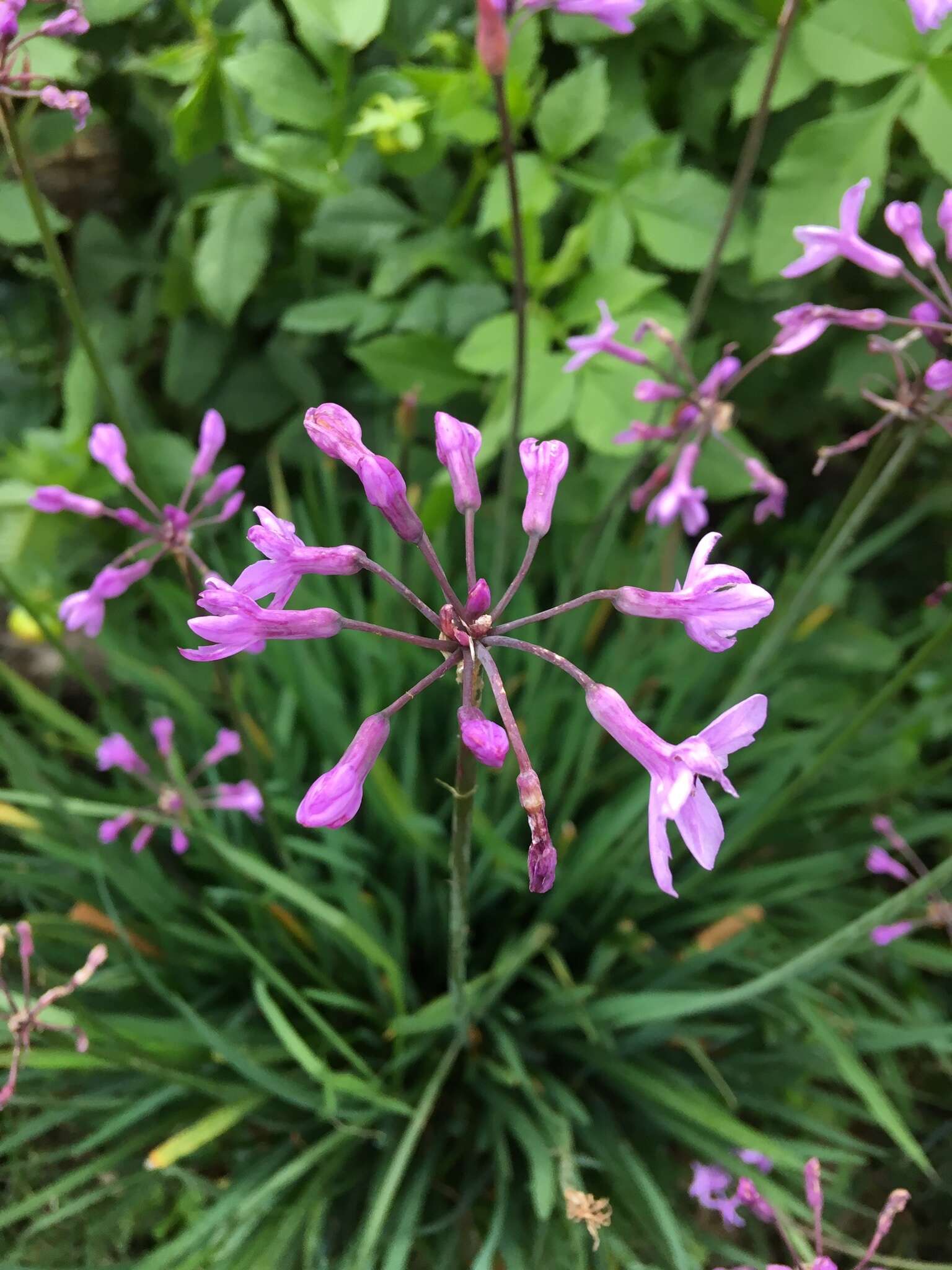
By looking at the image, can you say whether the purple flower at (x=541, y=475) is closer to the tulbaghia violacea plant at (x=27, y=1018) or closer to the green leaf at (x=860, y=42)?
the tulbaghia violacea plant at (x=27, y=1018)

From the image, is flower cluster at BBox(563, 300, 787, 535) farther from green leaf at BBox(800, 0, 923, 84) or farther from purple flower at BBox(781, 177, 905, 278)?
green leaf at BBox(800, 0, 923, 84)

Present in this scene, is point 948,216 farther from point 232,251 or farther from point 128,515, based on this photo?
point 232,251

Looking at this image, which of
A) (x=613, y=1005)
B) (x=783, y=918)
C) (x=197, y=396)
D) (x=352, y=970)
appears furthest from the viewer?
(x=197, y=396)

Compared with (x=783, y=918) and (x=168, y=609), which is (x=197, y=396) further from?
(x=783, y=918)

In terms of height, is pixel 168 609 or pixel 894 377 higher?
pixel 894 377

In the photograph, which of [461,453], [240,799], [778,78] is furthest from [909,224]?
[240,799]

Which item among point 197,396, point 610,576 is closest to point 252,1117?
point 610,576

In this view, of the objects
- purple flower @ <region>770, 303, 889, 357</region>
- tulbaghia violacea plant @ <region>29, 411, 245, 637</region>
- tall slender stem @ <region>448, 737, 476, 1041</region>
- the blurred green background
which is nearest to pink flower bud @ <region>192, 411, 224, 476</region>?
tulbaghia violacea plant @ <region>29, 411, 245, 637</region>

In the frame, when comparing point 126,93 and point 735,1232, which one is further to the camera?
point 126,93
